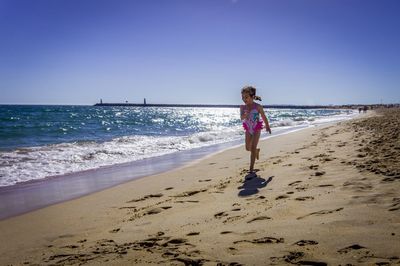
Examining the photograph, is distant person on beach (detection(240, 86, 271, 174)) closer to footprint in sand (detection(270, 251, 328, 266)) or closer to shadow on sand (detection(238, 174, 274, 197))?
shadow on sand (detection(238, 174, 274, 197))

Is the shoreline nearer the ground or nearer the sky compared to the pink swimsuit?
nearer the ground

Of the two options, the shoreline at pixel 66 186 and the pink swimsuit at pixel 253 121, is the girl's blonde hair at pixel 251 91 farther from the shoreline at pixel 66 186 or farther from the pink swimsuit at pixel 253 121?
the shoreline at pixel 66 186

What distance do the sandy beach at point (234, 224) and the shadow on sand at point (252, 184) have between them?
0.02 meters

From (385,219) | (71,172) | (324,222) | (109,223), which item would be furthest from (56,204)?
(385,219)

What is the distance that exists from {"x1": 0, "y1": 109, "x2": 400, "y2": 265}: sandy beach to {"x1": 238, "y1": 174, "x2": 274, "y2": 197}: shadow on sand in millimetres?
18

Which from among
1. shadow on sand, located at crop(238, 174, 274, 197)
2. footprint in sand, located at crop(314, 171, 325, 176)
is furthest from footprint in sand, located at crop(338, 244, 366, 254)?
footprint in sand, located at crop(314, 171, 325, 176)

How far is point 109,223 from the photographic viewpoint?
4.14 meters

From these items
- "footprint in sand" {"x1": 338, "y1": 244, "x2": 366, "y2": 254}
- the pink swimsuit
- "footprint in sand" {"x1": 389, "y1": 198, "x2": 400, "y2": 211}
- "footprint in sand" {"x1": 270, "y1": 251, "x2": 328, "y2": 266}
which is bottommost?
"footprint in sand" {"x1": 270, "y1": 251, "x2": 328, "y2": 266}

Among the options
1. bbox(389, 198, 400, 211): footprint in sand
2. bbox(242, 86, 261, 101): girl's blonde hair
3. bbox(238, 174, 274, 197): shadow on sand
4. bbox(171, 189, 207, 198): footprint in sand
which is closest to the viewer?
bbox(389, 198, 400, 211): footprint in sand

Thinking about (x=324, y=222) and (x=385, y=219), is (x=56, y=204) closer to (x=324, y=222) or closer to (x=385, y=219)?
(x=324, y=222)

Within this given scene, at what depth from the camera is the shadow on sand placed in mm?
4947

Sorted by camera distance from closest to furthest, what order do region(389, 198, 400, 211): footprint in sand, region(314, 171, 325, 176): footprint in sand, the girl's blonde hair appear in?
region(389, 198, 400, 211): footprint in sand
region(314, 171, 325, 176): footprint in sand
the girl's blonde hair

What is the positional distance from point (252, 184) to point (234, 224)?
2.15 meters

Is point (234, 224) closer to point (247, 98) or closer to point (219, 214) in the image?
point (219, 214)
